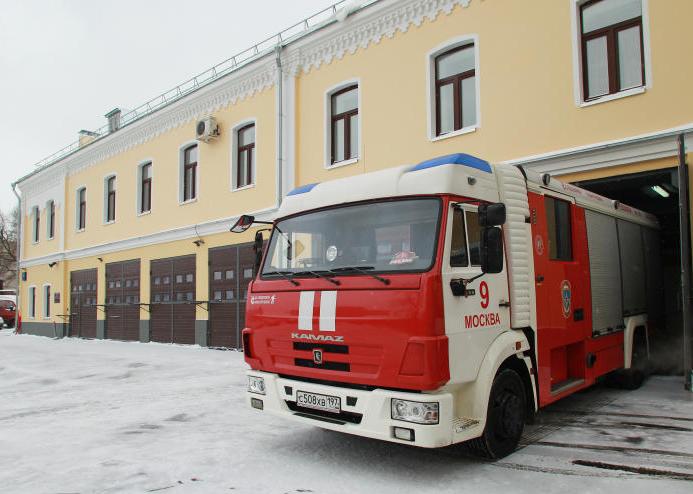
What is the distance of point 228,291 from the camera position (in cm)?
1570

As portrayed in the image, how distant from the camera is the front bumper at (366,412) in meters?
4.28

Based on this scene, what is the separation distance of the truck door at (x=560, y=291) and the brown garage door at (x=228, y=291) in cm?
962

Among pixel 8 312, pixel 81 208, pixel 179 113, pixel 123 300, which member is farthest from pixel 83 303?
pixel 8 312

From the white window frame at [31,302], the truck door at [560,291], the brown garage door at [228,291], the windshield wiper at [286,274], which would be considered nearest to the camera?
the windshield wiper at [286,274]

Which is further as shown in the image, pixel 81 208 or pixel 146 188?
Result: pixel 81 208

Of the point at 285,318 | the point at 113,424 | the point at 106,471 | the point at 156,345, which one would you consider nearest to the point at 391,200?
the point at 285,318

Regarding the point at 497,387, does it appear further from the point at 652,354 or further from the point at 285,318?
the point at 652,354

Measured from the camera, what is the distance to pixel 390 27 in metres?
12.3

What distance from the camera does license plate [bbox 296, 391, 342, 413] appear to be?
15.5 ft

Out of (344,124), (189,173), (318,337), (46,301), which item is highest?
(344,124)

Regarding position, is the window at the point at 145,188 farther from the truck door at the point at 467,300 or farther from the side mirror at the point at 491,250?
the side mirror at the point at 491,250

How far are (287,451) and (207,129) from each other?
1255cm

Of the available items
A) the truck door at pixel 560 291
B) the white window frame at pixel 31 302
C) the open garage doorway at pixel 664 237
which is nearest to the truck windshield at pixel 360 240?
the truck door at pixel 560 291

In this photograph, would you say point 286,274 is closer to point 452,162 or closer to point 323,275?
point 323,275
